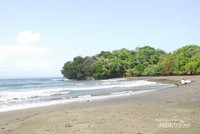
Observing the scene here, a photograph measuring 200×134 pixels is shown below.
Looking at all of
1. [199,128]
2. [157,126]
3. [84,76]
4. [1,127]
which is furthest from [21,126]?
[84,76]

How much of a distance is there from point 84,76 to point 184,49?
36.6m

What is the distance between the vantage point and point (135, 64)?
4680 inches

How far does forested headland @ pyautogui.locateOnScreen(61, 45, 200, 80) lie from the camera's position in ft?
297

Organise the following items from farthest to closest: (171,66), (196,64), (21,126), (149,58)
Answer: (149,58), (171,66), (196,64), (21,126)

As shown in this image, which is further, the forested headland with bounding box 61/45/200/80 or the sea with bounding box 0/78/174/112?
the forested headland with bounding box 61/45/200/80

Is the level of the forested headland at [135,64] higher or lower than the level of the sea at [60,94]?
higher

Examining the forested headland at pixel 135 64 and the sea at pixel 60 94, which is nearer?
the sea at pixel 60 94

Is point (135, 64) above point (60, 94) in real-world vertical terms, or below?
above

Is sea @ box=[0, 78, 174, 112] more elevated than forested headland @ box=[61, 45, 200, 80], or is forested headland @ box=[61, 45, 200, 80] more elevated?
forested headland @ box=[61, 45, 200, 80]

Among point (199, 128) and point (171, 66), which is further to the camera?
point (171, 66)

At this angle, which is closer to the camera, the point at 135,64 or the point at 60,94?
the point at 60,94

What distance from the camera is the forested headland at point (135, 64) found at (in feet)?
297

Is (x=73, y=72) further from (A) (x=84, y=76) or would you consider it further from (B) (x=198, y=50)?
(B) (x=198, y=50)

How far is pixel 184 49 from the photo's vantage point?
100 meters
